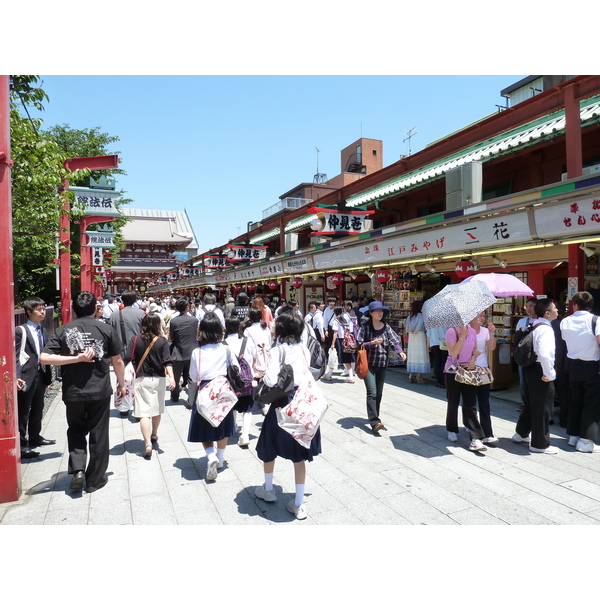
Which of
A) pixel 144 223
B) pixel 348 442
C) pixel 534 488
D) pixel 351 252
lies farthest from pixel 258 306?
pixel 144 223

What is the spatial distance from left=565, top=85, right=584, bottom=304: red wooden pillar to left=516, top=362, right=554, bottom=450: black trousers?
287 centimetres

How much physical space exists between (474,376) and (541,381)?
0.80 metres

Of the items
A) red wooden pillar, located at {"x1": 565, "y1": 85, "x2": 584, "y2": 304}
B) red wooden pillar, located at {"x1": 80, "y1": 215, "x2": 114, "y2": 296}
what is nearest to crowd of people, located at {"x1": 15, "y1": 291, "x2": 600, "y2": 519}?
red wooden pillar, located at {"x1": 565, "y1": 85, "x2": 584, "y2": 304}

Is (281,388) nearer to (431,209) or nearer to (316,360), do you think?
(316,360)

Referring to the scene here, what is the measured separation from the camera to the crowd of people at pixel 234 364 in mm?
3998

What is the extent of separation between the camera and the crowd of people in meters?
4.00

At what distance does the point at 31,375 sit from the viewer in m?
5.13

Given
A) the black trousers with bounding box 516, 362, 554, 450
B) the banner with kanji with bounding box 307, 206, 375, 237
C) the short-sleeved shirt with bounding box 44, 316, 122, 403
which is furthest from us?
the banner with kanji with bounding box 307, 206, 375, 237

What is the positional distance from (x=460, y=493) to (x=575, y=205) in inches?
170

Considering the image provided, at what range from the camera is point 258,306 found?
7559 millimetres

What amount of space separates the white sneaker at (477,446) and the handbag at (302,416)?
2.70 m

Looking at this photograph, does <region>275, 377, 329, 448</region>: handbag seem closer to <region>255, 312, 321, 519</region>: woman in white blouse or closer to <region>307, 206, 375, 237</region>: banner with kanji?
<region>255, 312, 321, 519</region>: woman in white blouse

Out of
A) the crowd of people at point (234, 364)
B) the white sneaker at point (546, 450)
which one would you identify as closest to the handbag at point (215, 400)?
the crowd of people at point (234, 364)
